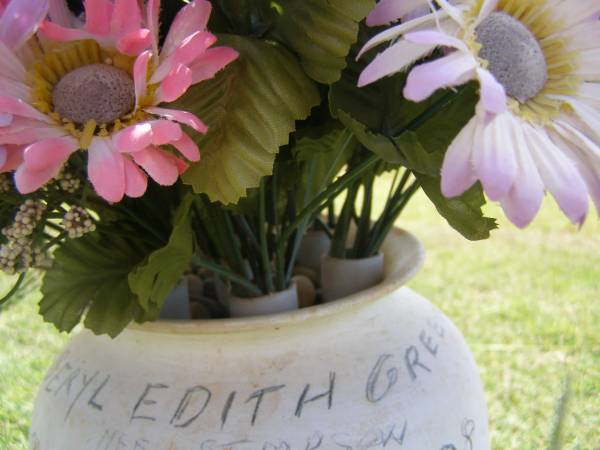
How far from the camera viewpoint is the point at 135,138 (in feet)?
0.99

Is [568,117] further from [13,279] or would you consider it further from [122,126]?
[13,279]

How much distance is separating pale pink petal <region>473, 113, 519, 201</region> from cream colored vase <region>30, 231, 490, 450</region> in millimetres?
175

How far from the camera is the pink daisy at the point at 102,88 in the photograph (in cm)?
31

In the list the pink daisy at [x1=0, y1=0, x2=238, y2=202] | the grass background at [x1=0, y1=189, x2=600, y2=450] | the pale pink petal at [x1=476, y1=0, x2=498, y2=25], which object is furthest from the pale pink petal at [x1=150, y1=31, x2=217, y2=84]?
the grass background at [x1=0, y1=189, x2=600, y2=450]

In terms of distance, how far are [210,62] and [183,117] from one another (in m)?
0.03

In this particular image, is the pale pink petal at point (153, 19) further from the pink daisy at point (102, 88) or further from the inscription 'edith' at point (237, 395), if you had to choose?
the inscription 'edith' at point (237, 395)

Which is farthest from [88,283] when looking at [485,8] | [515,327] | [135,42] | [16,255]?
[515,327]

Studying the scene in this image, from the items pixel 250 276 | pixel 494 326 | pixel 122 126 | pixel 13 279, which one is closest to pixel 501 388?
pixel 494 326

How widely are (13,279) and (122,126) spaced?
1.04m

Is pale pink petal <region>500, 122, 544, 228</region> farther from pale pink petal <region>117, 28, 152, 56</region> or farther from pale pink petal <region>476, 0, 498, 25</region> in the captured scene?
pale pink petal <region>117, 28, 152, 56</region>

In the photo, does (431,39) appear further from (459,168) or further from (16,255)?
(16,255)

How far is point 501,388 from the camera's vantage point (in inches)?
36.4

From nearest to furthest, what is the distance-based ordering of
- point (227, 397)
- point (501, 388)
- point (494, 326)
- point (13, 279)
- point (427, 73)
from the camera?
1. point (427, 73)
2. point (227, 397)
3. point (501, 388)
4. point (494, 326)
5. point (13, 279)

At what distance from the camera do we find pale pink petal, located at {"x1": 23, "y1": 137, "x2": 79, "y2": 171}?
0.31m
